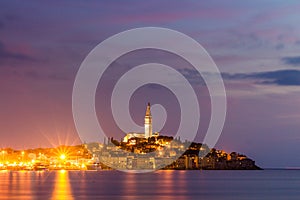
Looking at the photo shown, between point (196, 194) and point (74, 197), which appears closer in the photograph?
point (74, 197)

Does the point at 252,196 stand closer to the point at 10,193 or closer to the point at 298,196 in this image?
the point at 298,196

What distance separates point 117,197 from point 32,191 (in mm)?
13393

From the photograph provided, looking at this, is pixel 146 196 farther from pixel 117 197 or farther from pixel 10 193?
pixel 10 193

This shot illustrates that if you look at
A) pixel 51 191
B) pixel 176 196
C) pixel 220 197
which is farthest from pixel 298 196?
pixel 51 191

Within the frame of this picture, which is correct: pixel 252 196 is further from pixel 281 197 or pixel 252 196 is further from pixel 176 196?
pixel 176 196

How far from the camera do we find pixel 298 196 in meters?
80.2

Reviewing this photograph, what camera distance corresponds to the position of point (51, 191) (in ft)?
265

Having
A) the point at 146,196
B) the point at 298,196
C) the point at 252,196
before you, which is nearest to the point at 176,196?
the point at 146,196

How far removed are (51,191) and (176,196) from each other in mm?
15397

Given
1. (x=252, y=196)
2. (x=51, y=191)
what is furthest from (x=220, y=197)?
(x=51, y=191)

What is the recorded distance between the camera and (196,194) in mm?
80688

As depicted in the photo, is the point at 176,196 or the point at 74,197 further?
the point at 176,196

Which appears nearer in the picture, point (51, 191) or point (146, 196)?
point (146, 196)

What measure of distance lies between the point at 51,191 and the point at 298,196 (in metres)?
29.6
